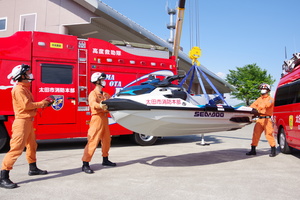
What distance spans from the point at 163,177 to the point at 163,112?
1.17 meters

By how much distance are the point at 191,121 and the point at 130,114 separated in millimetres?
1304

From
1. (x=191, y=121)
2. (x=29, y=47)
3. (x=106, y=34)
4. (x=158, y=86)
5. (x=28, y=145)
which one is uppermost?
(x=106, y=34)

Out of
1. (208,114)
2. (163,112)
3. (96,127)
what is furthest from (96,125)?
(208,114)

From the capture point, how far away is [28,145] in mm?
4777

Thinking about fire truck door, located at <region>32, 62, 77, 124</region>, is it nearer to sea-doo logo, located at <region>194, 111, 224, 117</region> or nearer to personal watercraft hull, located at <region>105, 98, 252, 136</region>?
personal watercraft hull, located at <region>105, 98, 252, 136</region>

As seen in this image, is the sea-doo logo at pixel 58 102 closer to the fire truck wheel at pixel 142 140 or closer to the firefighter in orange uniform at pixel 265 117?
the fire truck wheel at pixel 142 140

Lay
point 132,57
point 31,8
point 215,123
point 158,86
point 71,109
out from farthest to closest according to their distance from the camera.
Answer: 1. point 31,8
2. point 132,57
3. point 71,109
4. point 215,123
5. point 158,86

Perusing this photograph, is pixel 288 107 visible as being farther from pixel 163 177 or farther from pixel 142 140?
pixel 142 140

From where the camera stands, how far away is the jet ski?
16.5ft

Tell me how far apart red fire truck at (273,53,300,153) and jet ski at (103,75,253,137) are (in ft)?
4.95

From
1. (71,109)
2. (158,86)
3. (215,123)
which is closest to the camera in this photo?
(158,86)

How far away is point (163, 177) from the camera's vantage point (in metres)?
4.82

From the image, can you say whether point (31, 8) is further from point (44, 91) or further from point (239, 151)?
point (239, 151)

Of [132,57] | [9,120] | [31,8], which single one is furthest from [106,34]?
[9,120]
